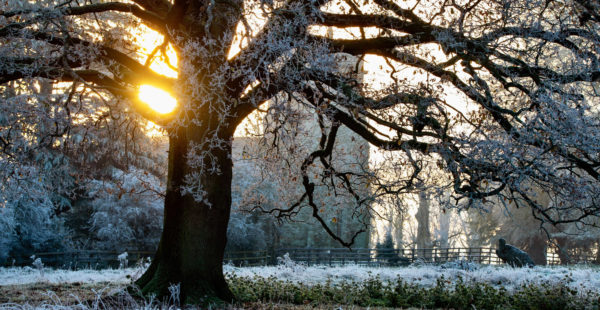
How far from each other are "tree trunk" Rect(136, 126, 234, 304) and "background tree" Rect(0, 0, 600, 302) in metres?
0.02

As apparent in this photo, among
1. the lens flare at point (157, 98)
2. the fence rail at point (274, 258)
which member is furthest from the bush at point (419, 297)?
the fence rail at point (274, 258)

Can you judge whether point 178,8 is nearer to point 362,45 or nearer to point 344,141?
point 362,45

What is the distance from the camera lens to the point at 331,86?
9.38 meters

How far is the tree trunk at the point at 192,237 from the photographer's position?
902cm

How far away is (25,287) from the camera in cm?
1221

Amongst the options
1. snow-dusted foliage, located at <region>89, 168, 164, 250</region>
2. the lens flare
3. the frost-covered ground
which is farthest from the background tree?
snow-dusted foliage, located at <region>89, 168, 164, 250</region>

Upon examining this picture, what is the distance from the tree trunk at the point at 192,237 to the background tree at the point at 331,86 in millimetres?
21

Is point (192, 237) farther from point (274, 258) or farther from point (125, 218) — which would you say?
point (274, 258)

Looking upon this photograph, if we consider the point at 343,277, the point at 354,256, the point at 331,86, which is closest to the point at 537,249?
the point at 354,256

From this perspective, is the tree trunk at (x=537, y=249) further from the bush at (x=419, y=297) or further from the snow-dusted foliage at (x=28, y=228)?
the snow-dusted foliage at (x=28, y=228)

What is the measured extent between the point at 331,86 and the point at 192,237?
141 inches

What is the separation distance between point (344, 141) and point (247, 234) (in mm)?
8959

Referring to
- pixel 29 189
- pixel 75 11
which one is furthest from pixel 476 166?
pixel 29 189

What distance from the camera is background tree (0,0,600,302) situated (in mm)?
8312
